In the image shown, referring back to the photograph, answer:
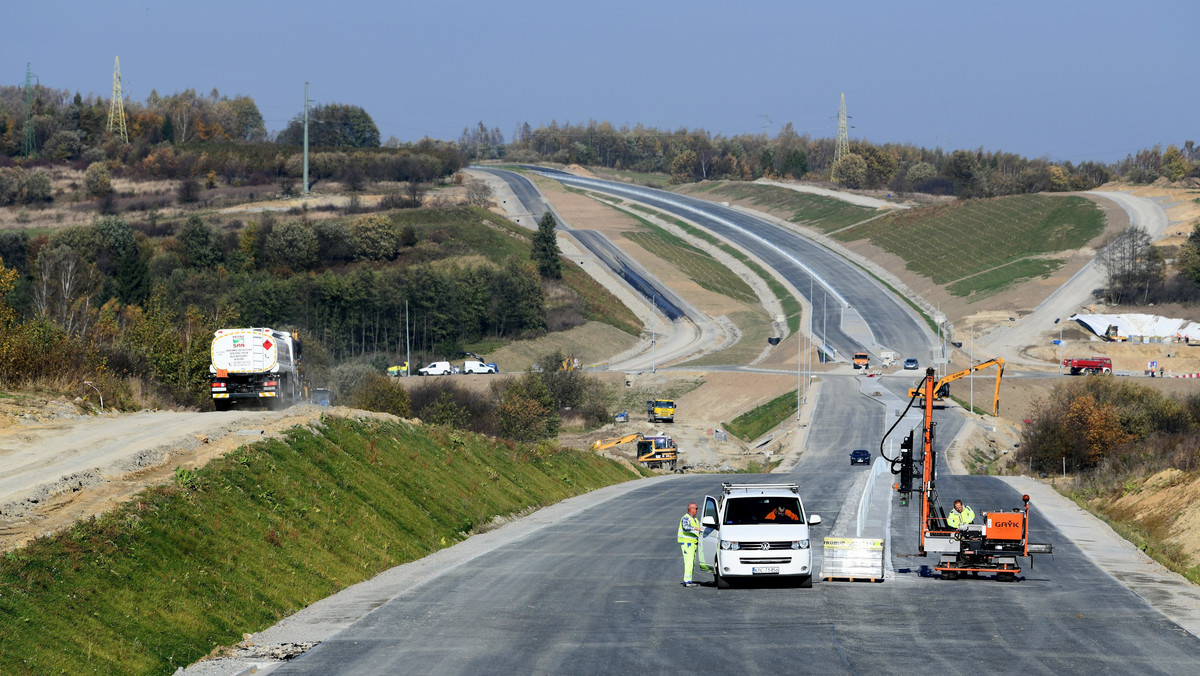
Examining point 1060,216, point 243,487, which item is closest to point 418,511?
point 243,487

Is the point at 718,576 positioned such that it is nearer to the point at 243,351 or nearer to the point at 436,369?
the point at 243,351

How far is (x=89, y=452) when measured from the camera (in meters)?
26.0

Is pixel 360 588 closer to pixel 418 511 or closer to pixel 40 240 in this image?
pixel 418 511

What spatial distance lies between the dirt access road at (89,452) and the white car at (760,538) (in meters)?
12.4

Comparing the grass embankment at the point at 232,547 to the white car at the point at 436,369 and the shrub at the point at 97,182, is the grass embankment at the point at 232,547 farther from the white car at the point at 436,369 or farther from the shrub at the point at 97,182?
the shrub at the point at 97,182

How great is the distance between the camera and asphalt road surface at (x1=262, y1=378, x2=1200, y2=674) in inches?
687

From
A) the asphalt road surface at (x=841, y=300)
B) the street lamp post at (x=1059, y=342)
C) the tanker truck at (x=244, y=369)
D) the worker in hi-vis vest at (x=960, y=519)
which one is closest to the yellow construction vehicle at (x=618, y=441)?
the tanker truck at (x=244, y=369)

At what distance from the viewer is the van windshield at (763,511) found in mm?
24766

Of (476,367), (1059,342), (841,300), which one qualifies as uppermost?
(841,300)

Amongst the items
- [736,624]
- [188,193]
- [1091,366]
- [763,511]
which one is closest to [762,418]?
[1091,366]

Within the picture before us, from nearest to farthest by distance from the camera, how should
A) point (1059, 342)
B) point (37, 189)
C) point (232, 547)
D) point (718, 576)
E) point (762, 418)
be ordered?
point (232, 547), point (718, 576), point (762, 418), point (1059, 342), point (37, 189)

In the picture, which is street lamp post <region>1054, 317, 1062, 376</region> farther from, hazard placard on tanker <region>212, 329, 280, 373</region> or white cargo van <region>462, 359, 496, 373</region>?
hazard placard on tanker <region>212, 329, 280, 373</region>

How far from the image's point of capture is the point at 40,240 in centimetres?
14625

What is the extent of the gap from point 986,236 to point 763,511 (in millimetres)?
158246
